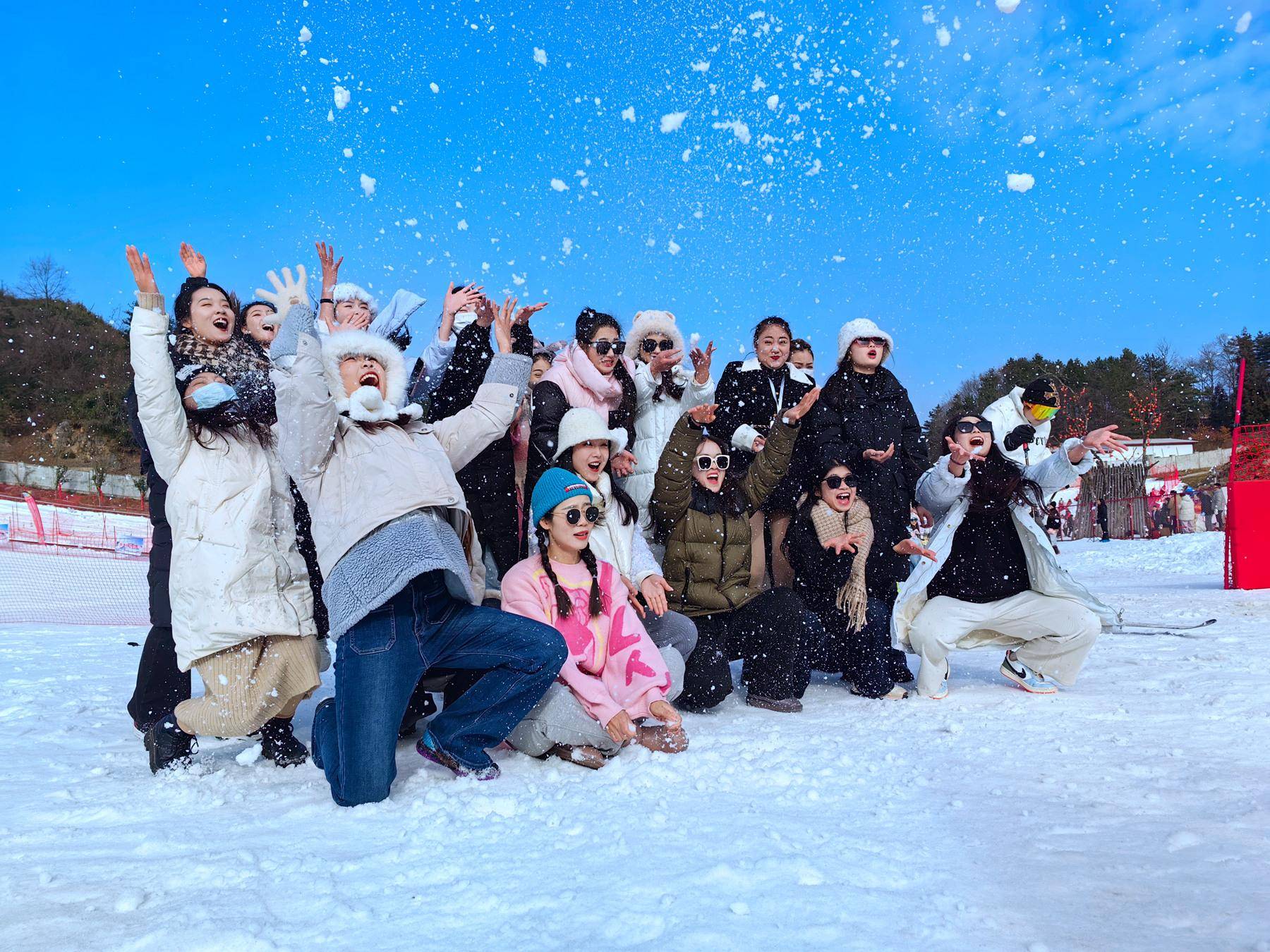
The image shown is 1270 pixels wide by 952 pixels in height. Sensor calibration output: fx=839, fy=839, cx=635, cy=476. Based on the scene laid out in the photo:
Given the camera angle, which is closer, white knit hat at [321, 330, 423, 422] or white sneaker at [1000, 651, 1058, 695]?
white knit hat at [321, 330, 423, 422]

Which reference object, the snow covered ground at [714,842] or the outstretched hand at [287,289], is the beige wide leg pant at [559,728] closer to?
the snow covered ground at [714,842]

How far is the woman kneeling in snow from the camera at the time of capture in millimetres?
5168

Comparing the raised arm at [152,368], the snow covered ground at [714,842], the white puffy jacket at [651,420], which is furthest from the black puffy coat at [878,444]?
the raised arm at [152,368]

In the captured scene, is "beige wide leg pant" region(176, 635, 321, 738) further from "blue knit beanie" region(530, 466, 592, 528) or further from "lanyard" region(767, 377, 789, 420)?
"lanyard" region(767, 377, 789, 420)

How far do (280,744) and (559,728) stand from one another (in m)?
1.37

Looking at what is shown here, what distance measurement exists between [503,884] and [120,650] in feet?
24.7

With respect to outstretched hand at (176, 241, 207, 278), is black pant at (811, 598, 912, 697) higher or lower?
lower

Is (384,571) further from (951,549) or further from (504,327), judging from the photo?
(951,549)

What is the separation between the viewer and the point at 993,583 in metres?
5.34

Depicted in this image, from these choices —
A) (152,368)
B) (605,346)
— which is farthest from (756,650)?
(152,368)

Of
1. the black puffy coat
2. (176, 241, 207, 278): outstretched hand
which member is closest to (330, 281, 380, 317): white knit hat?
(176, 241, 207, 278): outstretched hand

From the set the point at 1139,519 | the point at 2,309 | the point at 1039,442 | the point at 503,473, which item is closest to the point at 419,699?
the point at 503,473

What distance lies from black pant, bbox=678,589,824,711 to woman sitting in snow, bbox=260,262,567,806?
135 cm

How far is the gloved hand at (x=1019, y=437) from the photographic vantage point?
5598 mm
